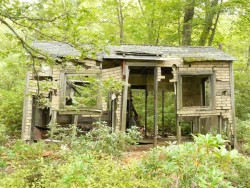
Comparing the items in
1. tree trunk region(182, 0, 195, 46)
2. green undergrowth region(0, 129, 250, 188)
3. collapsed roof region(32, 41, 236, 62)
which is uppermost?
tree trunk region(182, 0, 195, 46)

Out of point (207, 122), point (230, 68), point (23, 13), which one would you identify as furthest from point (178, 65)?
point (23, 13)

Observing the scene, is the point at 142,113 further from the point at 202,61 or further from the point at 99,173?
the point at 99,173

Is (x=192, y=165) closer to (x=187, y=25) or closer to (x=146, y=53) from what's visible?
(x=146, y=53)

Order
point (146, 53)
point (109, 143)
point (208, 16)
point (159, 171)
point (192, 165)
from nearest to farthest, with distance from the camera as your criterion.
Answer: point (192, 165)
point (159, 171)
point (109, 143)
point (146, 53)
point (208, 16)

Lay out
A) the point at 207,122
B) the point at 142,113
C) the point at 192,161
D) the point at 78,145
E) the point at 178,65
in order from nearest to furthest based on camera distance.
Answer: the point at 192,161, the point at 78,145, the point at 178,65, the point at 207,122, the point at 142,113

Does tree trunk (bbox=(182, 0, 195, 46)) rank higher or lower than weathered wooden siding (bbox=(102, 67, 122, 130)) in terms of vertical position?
higher

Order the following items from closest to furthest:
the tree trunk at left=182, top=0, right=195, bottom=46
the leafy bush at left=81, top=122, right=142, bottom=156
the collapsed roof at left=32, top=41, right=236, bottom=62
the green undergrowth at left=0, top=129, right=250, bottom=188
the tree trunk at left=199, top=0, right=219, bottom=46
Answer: the green undergrowth at left=0, top=129, right=250, bottom=188, the leafy bush at left=81, top=122, right=142, bottom=156, the collapsed roof at left=32, top=41, right=236, bottom=62, the tree trunk at left=199, top=0, right=219, bottom=46, the tree trunk at left=182, top=0, right=195, bottom=46

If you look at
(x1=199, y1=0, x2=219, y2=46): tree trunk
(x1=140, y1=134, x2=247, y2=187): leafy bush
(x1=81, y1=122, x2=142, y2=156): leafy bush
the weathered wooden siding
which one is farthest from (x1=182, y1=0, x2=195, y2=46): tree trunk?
(x1=140, y1=134, x2=247, y2=187): leafy bush

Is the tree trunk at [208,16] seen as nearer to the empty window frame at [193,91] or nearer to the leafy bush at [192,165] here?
the empty window frame at [193,91]

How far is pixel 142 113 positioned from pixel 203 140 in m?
12.3

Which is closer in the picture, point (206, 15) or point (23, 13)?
point (23, 13)

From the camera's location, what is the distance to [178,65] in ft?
35.3

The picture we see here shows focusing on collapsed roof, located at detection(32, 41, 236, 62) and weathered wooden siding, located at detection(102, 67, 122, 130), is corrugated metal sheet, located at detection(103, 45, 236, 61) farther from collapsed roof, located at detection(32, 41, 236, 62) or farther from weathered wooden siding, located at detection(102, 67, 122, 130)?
weathered wooden siding, located at detection(102, 67, 122, 130)

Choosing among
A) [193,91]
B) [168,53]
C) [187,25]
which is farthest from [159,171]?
[187,25]
